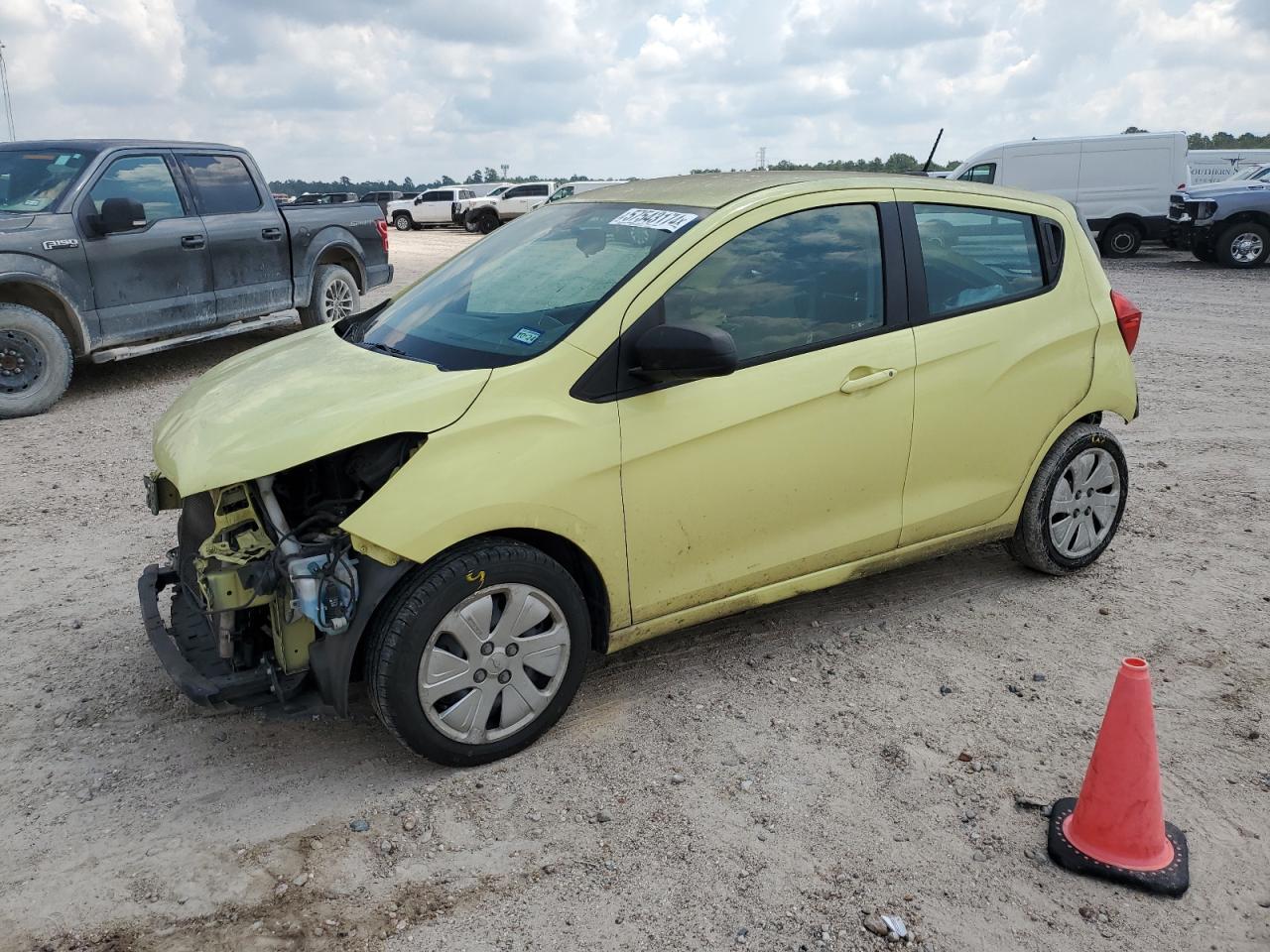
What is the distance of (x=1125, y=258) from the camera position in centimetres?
1991

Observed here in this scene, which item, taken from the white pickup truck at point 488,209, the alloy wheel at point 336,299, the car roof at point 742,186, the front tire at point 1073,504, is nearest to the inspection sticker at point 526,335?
the car roof at point 742,186

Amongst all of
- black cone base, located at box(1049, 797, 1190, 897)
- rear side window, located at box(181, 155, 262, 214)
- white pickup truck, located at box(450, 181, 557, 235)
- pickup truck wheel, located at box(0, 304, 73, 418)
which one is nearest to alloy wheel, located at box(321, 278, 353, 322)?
rear side window, located at box(181, 155, 262, 214)

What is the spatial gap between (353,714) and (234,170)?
7.19m

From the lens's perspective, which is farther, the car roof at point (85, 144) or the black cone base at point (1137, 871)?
the car roof at point (85, 144)

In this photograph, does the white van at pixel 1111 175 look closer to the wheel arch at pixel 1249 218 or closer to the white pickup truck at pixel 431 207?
the wheel arch at pixel 1249 218

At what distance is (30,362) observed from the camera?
7.87 meters

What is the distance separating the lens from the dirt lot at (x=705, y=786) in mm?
2752

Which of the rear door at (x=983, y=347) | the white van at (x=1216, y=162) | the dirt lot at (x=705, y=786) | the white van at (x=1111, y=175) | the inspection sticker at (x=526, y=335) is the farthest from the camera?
the white van at (x=1216, y=162)

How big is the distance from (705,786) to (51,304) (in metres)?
7.06

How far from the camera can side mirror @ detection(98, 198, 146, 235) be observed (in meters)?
7.86

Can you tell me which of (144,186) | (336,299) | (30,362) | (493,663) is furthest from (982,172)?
(493,663)

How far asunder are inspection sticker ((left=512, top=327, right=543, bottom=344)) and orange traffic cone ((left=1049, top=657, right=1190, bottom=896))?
2.02 meters

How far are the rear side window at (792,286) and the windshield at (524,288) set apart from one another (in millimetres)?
200

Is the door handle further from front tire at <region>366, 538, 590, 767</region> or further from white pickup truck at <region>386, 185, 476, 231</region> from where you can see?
white pickup truck at <region>386, 185, 476, 231</region>
